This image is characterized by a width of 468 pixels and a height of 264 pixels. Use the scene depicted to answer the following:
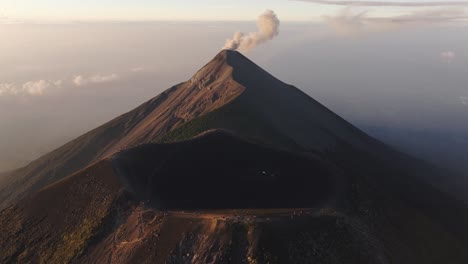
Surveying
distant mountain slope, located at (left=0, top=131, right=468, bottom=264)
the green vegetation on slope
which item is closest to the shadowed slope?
distant mountain slope, located at (left=0, top=131, right=468, bottom=264)

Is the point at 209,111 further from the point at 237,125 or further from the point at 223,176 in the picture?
the point at 223,176

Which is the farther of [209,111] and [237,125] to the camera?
[209,111]

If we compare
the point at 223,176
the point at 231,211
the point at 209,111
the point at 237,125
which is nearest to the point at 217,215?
the point at 231,211

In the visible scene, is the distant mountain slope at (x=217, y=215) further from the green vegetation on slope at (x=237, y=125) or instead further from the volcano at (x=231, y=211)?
the green vegetation on slope at (x=237, y=125)

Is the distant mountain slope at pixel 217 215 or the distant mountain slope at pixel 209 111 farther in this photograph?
the distant mountain slope at pixel 209 111

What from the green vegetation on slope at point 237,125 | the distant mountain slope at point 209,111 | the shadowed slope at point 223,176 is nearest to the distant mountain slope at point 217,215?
the shadowed slope at point 223,176

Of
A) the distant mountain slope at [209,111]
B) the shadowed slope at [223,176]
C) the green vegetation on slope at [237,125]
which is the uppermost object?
the shadowed slope at [223,176]

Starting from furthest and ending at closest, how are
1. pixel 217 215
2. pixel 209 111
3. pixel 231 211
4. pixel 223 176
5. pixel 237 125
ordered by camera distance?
pixel 209 111 < pixel 237 125 < pixel 223 176 < pixel 231 211 < pixel 217 215

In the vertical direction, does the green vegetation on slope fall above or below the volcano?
below

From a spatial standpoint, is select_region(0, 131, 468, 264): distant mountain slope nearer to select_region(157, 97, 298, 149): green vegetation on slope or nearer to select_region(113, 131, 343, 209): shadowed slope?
select_region(113, 131, 343, 209): shadowed slope
